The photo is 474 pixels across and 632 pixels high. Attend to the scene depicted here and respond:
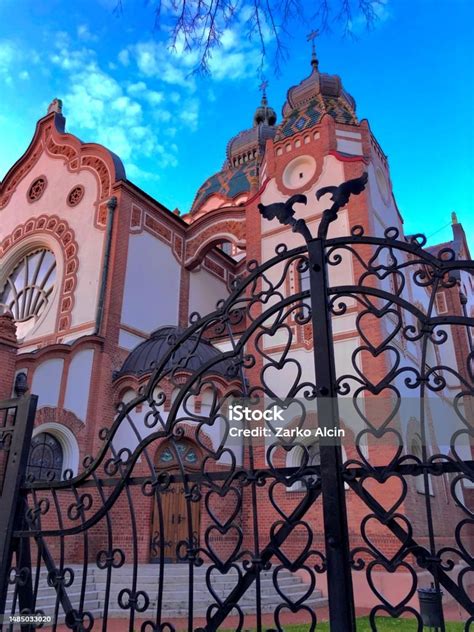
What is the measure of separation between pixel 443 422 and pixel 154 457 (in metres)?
8.14

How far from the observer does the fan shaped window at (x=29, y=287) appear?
1545 cm

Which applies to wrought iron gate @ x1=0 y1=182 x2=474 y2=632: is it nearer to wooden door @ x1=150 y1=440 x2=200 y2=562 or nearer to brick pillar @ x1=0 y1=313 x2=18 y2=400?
wooden door @ x1=150 y1=440 x2=200 y2=562

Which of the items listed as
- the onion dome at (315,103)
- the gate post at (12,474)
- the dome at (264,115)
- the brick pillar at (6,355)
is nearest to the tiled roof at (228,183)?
the dome at (264,115)

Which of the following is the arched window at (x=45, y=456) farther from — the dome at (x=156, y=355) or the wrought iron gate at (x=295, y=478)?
the dome at (x=156, y=355)

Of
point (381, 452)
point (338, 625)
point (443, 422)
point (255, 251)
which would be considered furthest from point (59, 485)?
point (443, 422)

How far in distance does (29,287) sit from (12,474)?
13.6 metres

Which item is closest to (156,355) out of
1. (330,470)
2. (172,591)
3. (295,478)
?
(172,591)

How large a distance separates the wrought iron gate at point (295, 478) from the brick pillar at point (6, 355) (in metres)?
2.34

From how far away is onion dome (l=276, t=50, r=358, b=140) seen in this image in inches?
605

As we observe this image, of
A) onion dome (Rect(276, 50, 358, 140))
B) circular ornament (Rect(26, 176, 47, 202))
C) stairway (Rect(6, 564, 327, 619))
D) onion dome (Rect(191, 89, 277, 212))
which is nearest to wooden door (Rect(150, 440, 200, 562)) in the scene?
stairway (Rect(6, 564, 327, 619))

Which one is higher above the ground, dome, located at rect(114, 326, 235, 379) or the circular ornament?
the circular ornament

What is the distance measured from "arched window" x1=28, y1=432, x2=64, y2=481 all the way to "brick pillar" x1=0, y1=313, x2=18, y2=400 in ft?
5.46

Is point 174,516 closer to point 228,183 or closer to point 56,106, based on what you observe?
point 56,106

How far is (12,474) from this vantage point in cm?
342
